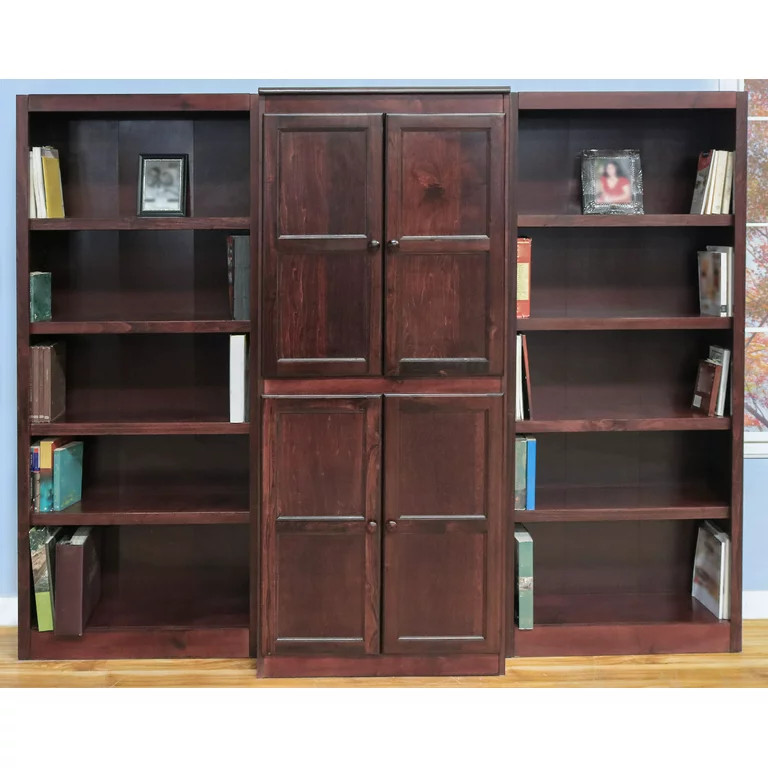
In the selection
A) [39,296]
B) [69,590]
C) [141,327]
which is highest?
[39,296]

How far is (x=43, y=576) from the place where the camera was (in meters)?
3.53

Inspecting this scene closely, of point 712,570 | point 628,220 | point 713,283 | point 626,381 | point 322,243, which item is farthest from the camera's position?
point 626,381

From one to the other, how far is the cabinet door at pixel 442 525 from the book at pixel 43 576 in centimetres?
124

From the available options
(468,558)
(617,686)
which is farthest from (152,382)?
(617,686)

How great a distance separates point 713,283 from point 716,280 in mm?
30

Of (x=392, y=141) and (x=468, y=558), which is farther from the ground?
(x=392, y=141)

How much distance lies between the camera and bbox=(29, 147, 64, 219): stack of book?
346cm

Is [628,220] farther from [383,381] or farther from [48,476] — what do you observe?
[48,476]

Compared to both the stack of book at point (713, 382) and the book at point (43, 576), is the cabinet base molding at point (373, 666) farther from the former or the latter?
the stack of book at point (713, 382)

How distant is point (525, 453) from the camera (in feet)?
11.7

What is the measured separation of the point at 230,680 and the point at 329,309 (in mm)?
1347

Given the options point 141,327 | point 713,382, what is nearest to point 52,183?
point 141,327

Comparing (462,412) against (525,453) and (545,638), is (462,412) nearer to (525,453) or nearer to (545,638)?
(525,453)

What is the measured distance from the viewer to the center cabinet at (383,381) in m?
3.29
